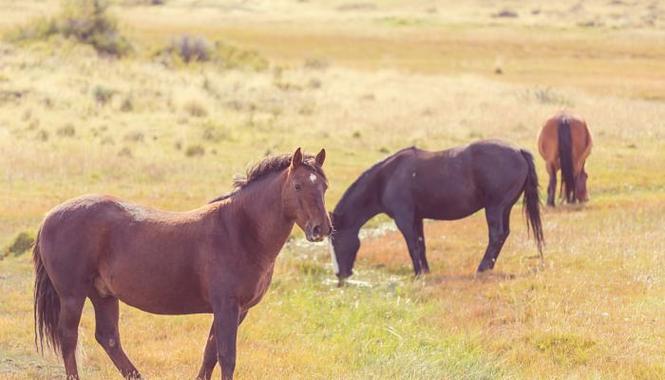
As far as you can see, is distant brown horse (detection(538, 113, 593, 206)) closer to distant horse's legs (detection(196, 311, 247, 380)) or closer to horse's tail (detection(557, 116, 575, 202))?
horse's tail (detection(557, 116, 575, 202))

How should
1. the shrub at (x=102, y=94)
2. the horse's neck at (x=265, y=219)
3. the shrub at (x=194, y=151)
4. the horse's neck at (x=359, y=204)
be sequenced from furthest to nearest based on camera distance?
1. the shrub at (x=102, y=94)
2. the shrub at (x=194, y=151)
3. the horse's neck at (x=359, y=204)
4. the horse's neck at (x=265, y=219)

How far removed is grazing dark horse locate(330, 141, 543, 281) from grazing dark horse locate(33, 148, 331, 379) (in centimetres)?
558

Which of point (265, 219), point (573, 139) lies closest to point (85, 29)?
point (573, 139)

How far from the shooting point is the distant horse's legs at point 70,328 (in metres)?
8.20

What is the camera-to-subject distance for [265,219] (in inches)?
309

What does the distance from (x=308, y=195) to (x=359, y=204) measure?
22.2ft

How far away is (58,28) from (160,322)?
4168cm

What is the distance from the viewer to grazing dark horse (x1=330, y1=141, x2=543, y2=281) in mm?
13695

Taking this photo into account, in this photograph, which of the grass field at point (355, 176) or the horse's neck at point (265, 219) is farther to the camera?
the grass field at point (355, 176)

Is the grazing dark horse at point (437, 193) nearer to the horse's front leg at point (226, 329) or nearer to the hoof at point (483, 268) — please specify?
the hoof at point (483, 268)

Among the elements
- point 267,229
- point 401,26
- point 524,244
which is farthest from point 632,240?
point 401,26

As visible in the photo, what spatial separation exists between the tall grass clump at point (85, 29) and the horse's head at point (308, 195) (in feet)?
141

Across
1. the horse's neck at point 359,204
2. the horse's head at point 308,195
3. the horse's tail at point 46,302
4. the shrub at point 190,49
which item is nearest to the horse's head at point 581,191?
the horse's neck at point 359,204

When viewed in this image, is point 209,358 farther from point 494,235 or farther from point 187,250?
point 494,235
